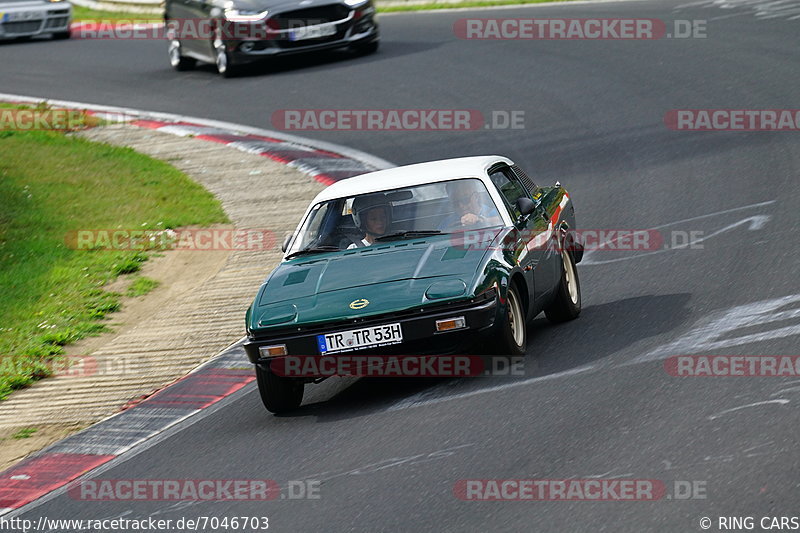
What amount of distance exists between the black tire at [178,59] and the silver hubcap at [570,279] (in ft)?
47.6

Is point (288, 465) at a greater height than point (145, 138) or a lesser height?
greater

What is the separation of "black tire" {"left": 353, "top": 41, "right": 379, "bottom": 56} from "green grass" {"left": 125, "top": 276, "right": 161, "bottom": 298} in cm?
1067

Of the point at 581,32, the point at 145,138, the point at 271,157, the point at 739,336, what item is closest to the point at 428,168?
the point at 739,336

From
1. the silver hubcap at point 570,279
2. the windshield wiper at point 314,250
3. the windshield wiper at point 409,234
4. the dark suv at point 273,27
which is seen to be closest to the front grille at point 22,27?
the dark suv at point 273,27

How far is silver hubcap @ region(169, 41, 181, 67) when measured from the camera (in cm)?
2345

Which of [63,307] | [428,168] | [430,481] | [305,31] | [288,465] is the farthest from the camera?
[305,31]

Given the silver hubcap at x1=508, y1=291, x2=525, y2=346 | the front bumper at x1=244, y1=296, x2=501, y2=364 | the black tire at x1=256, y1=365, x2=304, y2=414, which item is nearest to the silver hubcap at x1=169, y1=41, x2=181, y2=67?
the black tire at x1=256, y1=365, x2=304, y2=414

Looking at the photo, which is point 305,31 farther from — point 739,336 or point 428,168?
point 739,336

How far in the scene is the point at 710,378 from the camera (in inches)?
316

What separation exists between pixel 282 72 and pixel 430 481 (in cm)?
1648

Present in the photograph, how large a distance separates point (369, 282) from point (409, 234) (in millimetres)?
834

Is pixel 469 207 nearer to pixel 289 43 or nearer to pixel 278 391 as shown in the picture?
pixel 278 391

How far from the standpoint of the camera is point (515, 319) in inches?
349

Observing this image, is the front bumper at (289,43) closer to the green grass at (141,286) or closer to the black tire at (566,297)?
the green grass at (141,286)
